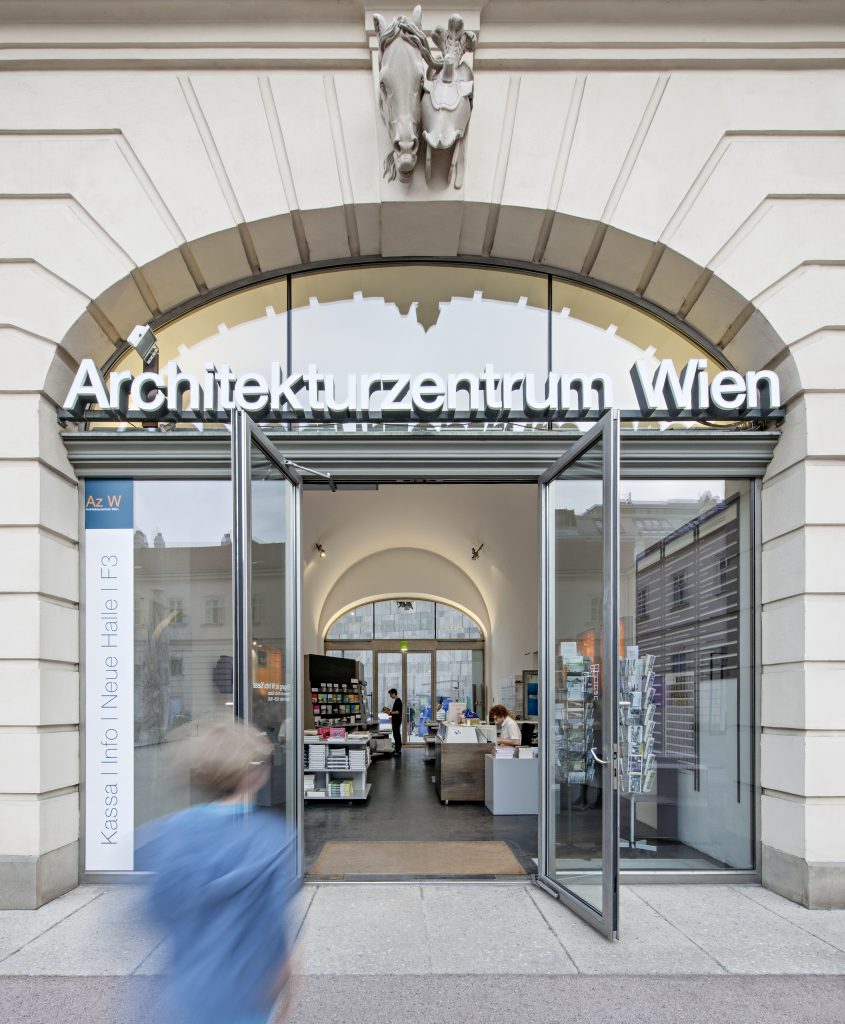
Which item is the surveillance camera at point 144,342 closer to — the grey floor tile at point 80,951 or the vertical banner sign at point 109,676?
the vertical banner sign at point 109,676

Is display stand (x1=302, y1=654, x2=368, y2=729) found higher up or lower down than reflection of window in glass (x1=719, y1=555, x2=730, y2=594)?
lower down

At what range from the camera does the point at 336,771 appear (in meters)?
11.5

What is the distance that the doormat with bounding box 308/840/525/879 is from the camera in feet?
23.5

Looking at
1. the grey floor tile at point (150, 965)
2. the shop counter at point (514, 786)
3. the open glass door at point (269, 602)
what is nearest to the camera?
the grey floor tile at point (150, 965)

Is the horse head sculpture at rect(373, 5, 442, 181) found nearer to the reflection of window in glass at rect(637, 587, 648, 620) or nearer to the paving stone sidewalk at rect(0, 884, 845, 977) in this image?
the reflection of window in glass at rect(637, 587, 648, 620)

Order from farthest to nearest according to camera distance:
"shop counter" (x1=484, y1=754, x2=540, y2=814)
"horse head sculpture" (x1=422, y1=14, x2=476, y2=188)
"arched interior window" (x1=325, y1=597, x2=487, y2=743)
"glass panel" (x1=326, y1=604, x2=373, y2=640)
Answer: "glass panel" (x1=326, y1=604, x2=373, y2=640) < "arched interior window" (x1=325, y1=597, x2=487, y2=743) < "shop counter" (x1=484, y1=754, x2=540, y2=814) < "horse head sculpture" (x1=422, y1=14, x2=476, y2=188)

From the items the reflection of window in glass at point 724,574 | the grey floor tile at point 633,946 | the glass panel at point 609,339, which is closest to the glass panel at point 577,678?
the grey floor tile at point 633,946

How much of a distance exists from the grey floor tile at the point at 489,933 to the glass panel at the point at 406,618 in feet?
64.9

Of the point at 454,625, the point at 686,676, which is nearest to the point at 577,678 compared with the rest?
the point at 686,676

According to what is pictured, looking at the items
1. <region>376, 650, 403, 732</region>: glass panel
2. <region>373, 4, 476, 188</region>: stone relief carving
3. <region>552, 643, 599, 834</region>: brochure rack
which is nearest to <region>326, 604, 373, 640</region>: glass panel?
<region>376, 650, 403, 732</region>: glass panel

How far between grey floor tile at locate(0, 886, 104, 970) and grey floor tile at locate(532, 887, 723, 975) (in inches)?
130

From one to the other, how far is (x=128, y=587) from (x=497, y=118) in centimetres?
481

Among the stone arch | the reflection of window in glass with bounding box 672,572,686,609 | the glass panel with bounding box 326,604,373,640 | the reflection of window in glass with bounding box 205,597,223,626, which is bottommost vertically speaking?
the glass panel with bounding box 326,604,373,640

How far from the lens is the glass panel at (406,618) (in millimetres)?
26453
